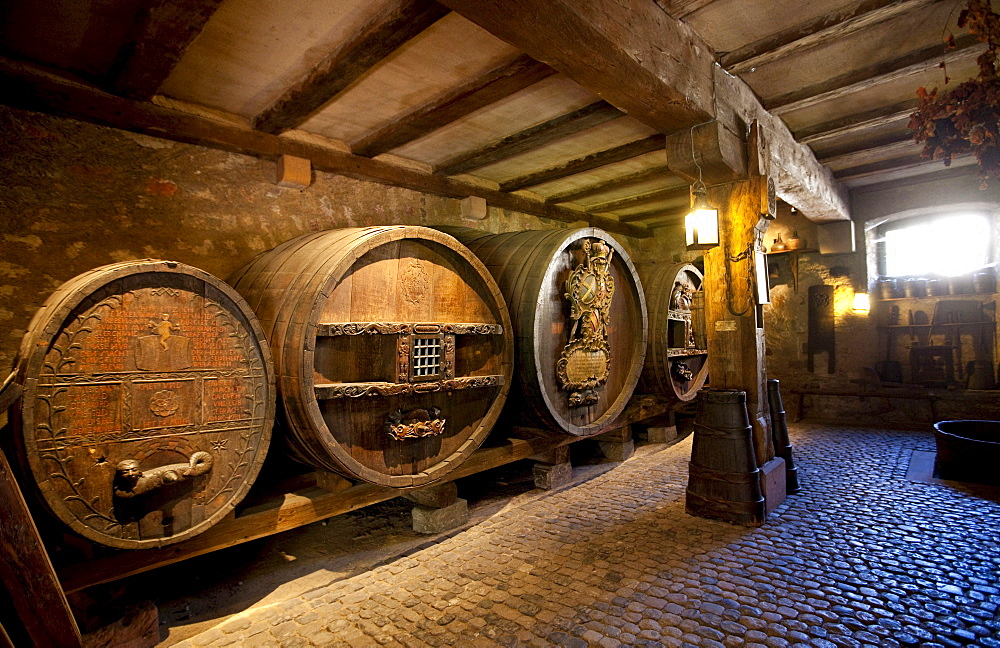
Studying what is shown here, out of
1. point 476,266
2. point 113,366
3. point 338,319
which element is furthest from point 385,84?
point 113,366

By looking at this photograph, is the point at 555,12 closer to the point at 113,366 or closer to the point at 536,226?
the point at 113,366

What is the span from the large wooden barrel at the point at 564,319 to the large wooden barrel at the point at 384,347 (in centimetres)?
34

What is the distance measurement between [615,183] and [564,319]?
2.46 m

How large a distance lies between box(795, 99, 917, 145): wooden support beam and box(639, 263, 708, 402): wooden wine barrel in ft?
5.80

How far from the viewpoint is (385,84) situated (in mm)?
3441

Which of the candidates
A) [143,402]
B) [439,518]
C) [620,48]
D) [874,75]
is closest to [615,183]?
[874,75]

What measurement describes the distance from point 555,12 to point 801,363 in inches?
301

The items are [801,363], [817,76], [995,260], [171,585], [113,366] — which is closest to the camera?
[113,366]

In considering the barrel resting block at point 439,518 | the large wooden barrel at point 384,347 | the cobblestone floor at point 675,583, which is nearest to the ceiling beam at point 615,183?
the large wooden barrel at point 384,347

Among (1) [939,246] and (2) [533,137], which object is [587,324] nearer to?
(2) [533,137]

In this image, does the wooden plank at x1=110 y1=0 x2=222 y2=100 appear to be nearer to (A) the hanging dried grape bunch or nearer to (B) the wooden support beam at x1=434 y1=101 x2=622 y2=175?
(B) the wooden support beam at x1=434 y1=101 x2=622 y2=175

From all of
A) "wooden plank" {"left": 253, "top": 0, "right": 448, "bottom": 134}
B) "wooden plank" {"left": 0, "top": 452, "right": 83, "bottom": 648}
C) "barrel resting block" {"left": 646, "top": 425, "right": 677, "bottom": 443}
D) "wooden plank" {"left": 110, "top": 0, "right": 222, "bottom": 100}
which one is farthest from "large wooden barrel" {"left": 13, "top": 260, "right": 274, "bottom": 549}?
"barrel resting block" {"left": 646, "top": 425, "right": 677, "bottom": 443}

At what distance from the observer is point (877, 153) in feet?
18.8

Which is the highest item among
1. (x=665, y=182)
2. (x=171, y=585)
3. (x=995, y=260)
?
(x=665, y=182)
